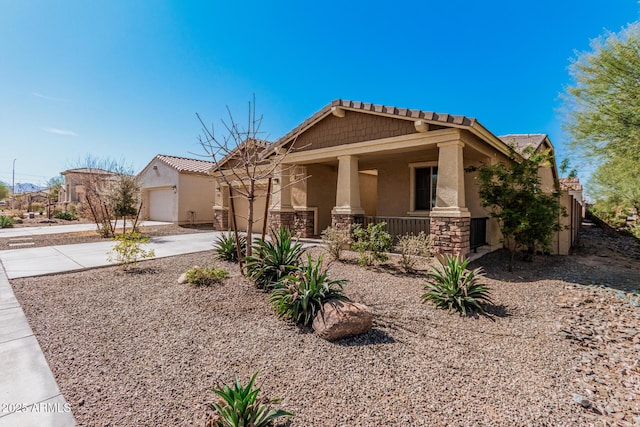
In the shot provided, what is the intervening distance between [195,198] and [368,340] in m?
17.6

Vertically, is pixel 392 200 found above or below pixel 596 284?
above

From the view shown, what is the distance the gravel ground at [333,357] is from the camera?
97.0 inches

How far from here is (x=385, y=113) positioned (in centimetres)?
841

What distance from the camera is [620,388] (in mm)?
2896

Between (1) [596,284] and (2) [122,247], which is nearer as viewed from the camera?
(1) [596,284]

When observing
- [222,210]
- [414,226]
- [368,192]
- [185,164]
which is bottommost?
[414,226]

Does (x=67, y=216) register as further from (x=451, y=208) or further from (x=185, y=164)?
(x=451, y=208)

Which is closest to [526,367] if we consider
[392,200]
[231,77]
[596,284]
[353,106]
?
[596,284]

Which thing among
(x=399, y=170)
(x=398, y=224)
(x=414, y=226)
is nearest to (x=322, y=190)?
(x=399, y=170)

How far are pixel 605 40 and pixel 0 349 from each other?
12480mm

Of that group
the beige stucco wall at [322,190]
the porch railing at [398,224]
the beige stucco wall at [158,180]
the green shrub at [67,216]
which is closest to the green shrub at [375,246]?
the porch railing at [398,224]

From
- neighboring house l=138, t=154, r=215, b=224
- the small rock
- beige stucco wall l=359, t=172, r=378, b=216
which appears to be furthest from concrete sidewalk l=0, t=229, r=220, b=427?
beige stucco wall l=359, t=172, r=378, b=216

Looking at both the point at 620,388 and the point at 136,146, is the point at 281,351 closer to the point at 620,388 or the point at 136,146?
the point at 620,388

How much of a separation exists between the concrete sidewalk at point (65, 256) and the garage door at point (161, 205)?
846cm
